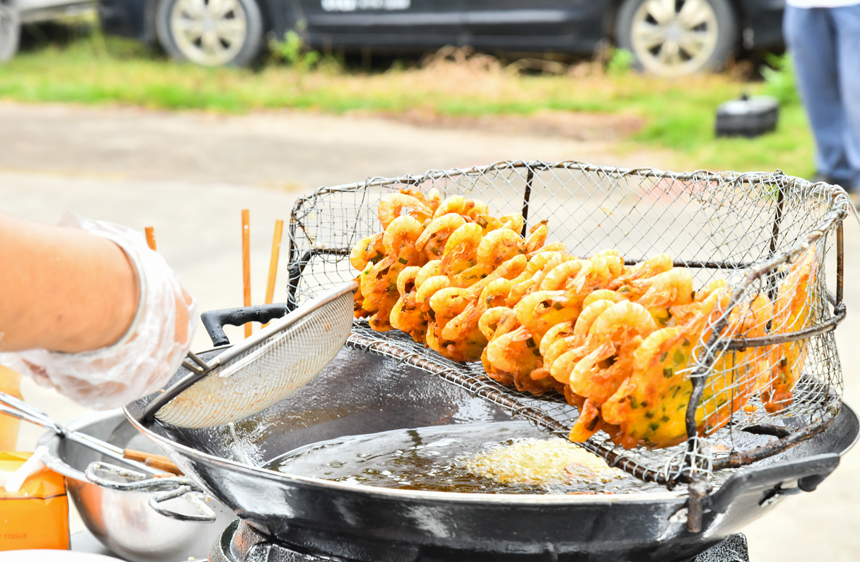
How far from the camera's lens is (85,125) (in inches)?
347

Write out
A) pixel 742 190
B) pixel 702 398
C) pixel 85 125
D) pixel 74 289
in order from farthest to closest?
pixel 85 125
pixel 742 190
pixel 702 398
pixel 74 289

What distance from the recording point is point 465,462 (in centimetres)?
204

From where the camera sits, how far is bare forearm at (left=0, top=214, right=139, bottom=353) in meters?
1.19

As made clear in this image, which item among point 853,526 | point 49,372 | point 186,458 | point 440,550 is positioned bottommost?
point 853,526

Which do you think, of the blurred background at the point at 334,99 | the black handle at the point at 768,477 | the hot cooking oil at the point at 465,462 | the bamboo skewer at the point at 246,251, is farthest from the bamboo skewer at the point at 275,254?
the blurred background at the point at 334,99

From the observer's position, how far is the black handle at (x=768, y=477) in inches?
52.1

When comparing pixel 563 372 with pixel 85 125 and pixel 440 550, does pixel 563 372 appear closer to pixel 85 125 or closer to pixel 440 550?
pixel 440 550


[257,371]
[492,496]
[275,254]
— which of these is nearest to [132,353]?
[257,371]

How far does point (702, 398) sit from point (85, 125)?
28.0ft

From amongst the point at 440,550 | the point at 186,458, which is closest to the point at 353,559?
the point at 440,550

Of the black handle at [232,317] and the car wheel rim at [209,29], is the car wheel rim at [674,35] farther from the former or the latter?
the black handle at [232,317]

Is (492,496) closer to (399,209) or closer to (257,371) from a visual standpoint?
(257,371)

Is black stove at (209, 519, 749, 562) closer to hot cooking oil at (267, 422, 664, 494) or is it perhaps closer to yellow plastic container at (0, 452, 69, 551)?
hot cooking oil at (267, 422, 664, 494)

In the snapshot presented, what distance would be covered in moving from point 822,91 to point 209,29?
690 centimetres
